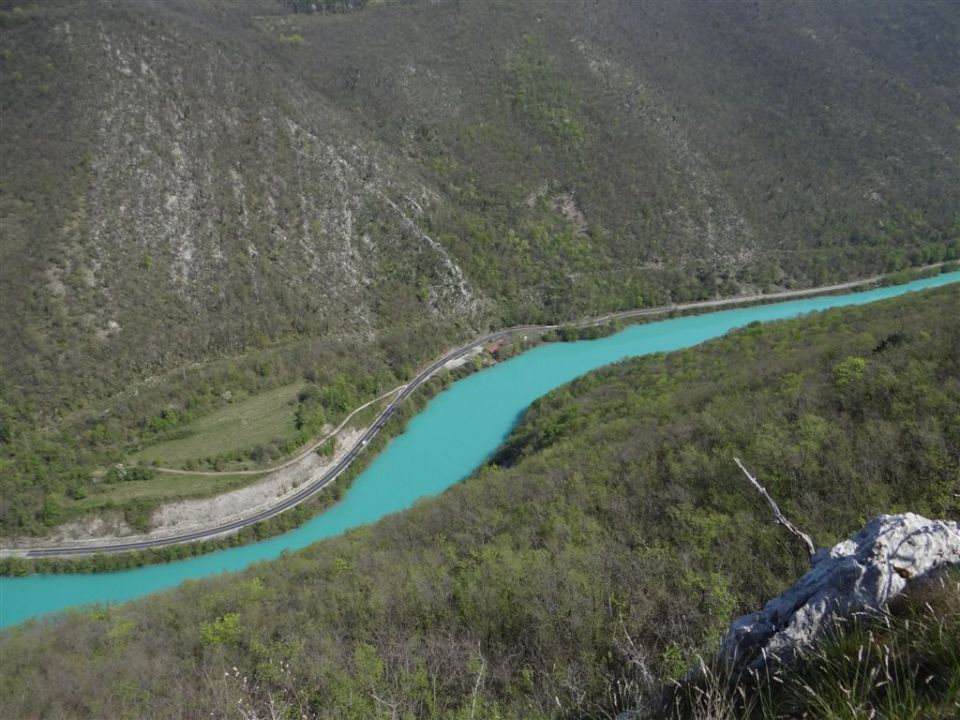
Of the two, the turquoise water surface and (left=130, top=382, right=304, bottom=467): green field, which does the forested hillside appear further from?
(left=130, top=382, right=304, bottom=467): green field

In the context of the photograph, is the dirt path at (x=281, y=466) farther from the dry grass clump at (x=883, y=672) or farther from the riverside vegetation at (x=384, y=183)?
the dry grass clump at (x=883, y=672)

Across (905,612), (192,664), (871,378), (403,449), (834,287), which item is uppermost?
(905,612)

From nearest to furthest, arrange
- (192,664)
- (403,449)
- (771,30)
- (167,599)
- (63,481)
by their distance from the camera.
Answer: (192,664)
(167,599)
(63,481)
(403,449)
(771,30)

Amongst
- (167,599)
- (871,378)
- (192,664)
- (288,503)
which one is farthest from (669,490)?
(288,503)

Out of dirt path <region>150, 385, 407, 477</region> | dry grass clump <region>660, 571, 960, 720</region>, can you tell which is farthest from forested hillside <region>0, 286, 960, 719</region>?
dirt path <region>150, 385, 407, 477</region>

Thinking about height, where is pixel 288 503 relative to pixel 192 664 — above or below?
below

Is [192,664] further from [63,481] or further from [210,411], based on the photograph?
[210,411]

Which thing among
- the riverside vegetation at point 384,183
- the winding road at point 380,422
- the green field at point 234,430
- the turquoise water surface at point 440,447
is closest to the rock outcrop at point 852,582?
the turquoise water surface at point 440,447
